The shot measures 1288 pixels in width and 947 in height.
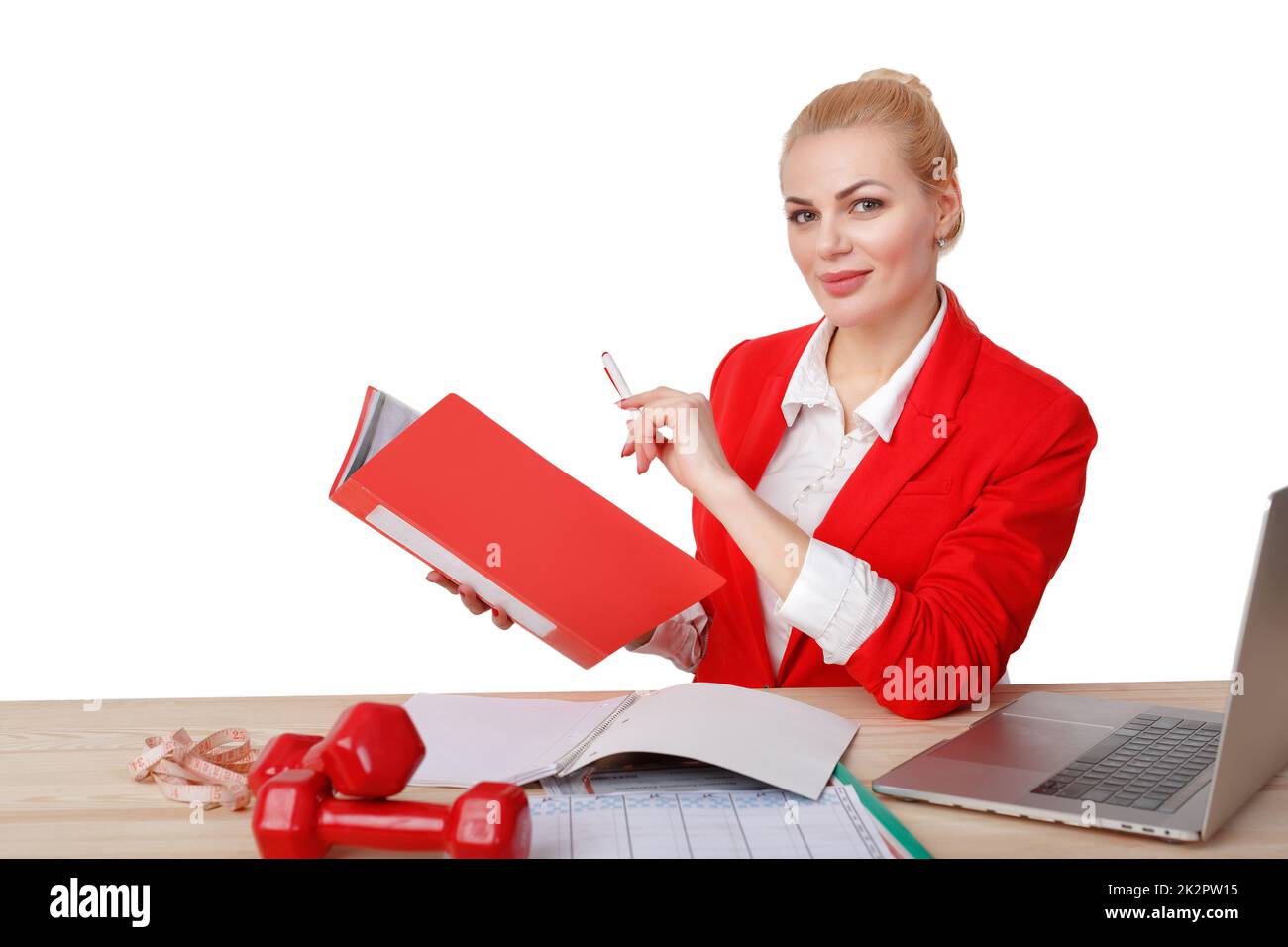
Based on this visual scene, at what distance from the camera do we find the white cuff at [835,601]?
192 cm

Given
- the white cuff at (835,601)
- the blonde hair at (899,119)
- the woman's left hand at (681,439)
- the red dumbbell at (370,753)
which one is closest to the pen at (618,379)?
the woman's left hand at (681,439)

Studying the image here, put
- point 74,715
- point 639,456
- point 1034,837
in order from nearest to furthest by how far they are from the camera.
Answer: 1. point 1034,837
2. point 74,715
3. point 639,456

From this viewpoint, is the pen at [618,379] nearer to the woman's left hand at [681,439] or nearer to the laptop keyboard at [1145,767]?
the woman's left hand at [681,439]

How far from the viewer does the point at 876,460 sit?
7.50ft

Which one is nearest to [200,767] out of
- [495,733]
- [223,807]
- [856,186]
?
[223,807]

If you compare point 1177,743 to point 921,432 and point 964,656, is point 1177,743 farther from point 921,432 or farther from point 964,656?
point 921,432

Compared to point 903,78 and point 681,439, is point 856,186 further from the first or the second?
point 681,439

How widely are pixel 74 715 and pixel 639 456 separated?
0.95 m

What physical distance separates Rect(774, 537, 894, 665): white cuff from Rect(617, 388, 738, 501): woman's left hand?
0.64 feet

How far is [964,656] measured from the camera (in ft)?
6.37

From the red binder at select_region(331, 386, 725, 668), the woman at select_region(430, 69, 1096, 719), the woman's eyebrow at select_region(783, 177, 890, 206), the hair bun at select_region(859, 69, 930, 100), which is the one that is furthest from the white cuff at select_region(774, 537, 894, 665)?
the hair bun at select_region(859, 69, 930, 100)

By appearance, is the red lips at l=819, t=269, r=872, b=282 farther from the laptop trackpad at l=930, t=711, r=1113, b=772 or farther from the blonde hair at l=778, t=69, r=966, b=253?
the laptop trackpad at l=930, t=711, r=1113, b=772
